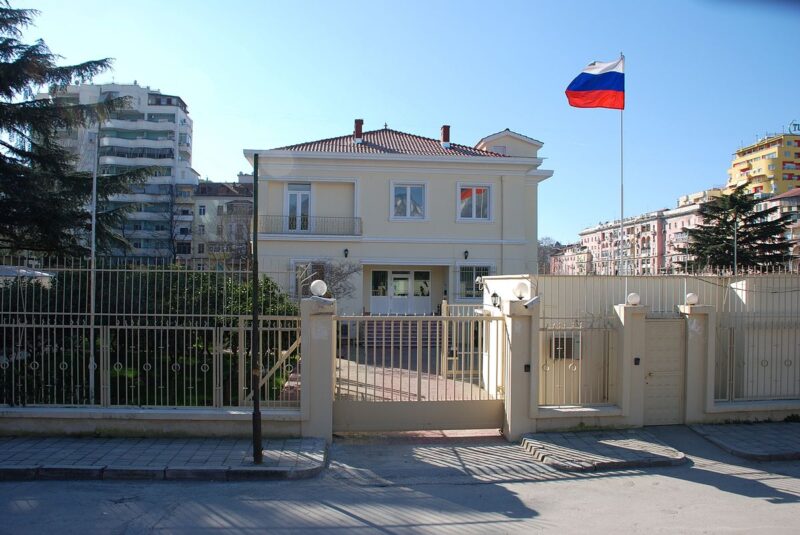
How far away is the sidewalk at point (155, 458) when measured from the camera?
6363 millimetres

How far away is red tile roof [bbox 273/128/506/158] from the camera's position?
25562 millimetres

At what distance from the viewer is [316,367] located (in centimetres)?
778

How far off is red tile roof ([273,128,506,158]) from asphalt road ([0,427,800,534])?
64.5ft

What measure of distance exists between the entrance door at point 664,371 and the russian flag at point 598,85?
6.70 m

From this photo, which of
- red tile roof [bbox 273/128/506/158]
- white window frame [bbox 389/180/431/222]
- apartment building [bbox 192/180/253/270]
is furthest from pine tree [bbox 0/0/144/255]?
apartment building [bbox 192/180/253/270]

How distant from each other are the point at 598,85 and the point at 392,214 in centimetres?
1287

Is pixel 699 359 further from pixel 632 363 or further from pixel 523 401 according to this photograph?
pixel 523 401

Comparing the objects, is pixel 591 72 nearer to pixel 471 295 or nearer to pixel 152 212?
pixel 471 295

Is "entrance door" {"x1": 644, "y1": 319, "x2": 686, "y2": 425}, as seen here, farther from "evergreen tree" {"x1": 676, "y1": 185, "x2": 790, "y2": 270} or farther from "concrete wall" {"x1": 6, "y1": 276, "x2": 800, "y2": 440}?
"evergreen tree" {"x1": 676, "y1": 185, "x2": 790, "y2": 270}

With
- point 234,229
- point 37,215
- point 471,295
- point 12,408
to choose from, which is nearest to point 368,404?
point 12,408

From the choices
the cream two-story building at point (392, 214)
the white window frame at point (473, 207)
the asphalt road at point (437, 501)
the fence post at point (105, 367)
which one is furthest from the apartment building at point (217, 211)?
the asphalt road at point (437, 501)

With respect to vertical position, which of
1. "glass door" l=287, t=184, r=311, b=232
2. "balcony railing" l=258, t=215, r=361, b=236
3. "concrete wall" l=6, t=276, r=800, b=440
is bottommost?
Result: "concrete wall" l=6, t=276, r=800, b=440

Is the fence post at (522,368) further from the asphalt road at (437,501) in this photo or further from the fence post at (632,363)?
the fence post at (632,363)

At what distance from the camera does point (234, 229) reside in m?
52.4
